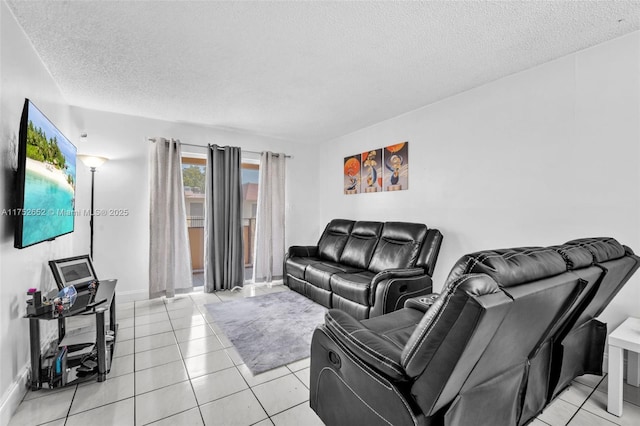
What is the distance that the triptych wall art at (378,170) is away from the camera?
153 inches

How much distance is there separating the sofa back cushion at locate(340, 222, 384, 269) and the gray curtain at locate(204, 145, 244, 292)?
1.69 meters

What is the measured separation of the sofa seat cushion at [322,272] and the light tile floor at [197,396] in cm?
123

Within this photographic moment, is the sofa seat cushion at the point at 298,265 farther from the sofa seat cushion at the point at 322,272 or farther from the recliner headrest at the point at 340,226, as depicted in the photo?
the recliner headrest at the point at 340,226

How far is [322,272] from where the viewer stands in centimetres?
361

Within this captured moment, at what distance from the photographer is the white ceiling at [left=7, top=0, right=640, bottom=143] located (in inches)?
73.0

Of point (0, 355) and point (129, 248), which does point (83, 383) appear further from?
point (129, 248)

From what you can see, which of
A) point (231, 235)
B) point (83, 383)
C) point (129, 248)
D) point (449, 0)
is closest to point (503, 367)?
point (449, 0)

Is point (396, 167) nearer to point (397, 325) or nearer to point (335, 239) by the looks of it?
point (335, 239)

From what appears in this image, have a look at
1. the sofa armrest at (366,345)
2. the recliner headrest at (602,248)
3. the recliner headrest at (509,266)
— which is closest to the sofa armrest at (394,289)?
the sofa armrest at (366,345)

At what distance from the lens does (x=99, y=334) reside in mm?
2078

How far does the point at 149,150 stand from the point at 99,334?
270cm

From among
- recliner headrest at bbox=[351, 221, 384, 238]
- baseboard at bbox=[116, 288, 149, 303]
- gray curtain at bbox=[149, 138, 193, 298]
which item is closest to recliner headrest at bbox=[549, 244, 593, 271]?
recliner headrest at bbox=[351, 221, 384, 238]

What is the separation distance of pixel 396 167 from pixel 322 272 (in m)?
1.74

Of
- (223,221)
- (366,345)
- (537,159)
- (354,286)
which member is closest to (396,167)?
(537,159)
